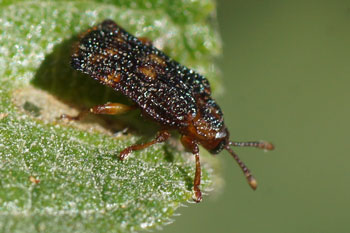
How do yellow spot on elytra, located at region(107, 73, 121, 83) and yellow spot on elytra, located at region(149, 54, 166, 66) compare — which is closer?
yellow spot on elytra, located at region(107, 73, 121, 83)

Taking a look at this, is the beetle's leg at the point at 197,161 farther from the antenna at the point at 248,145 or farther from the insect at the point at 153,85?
the antenna at the point at 248,145

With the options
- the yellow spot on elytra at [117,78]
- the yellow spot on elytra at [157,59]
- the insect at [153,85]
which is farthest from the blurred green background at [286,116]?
the yellow spot on elytra at [117,78]

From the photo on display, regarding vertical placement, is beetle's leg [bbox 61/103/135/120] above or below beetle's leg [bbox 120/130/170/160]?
above

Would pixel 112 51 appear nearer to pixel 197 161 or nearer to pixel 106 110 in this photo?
pixel 106 110

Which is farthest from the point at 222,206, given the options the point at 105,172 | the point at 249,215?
the point at 105,172

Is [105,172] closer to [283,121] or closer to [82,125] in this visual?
[82,125]

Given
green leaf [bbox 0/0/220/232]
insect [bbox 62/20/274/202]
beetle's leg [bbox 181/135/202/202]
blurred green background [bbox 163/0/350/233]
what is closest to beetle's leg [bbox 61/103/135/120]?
insect [bbox 62/20/274/202]

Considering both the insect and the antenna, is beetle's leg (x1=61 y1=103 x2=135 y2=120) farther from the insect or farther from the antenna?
the antenna
